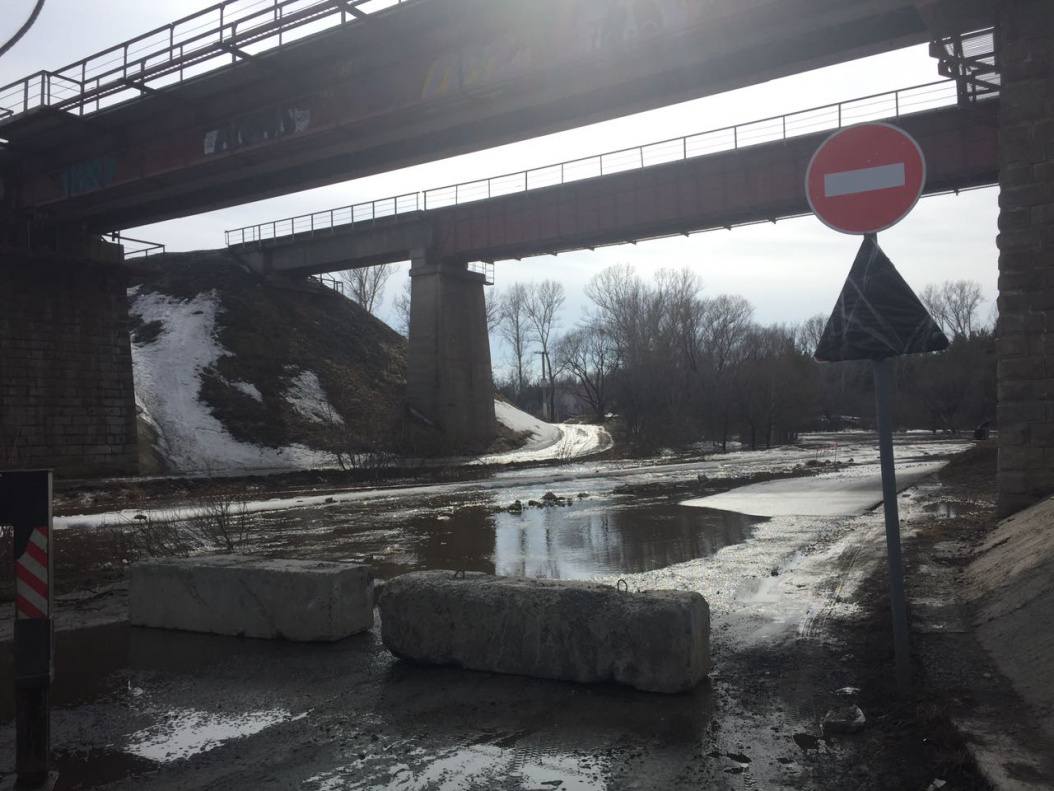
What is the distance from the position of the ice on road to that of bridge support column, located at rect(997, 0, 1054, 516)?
12.9 ft

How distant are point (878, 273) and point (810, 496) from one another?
14497mm

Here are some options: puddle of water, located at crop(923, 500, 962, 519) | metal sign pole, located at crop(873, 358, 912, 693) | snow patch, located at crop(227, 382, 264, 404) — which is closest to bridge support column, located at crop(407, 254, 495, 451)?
snow patch, located at crop(227, 382, 264, 404)

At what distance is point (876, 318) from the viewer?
5.27m

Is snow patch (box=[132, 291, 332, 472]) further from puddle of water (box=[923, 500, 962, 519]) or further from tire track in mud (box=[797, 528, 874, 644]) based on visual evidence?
tire track in mud (box=[797, 528, 874, 644])

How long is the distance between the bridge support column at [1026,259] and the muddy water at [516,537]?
3.86m

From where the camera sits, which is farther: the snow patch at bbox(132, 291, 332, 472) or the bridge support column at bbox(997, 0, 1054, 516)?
the snow patch at bbox(132, 291, 332, 472)

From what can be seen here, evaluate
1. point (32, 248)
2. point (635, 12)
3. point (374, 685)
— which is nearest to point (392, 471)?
point (32, 248)

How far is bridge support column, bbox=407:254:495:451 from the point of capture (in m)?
45.1

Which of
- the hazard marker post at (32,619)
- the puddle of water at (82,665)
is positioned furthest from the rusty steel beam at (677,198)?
the hazard marker post at (32,619)

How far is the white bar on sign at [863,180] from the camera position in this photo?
17.2 feet

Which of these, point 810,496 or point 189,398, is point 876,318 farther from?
point 189,398

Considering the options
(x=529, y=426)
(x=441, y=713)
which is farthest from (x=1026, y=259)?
(x=529, y=426)

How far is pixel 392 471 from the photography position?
33.5m

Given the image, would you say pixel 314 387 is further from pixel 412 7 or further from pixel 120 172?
pixel 412 7
